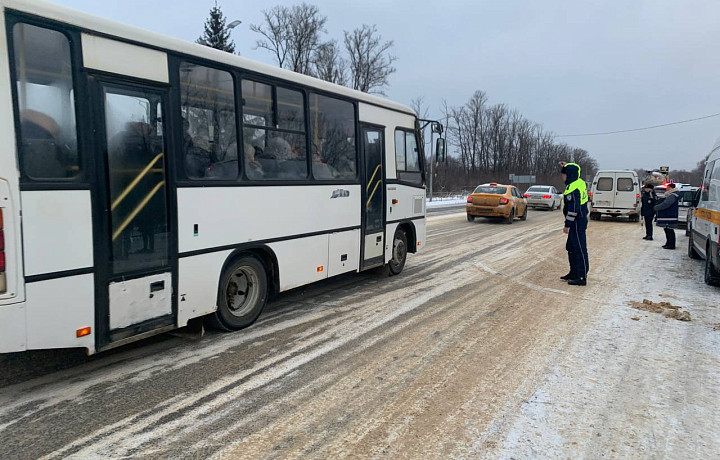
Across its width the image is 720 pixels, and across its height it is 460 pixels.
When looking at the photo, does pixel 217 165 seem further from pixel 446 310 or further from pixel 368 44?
pixel 368 44

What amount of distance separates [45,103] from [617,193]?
2267cm

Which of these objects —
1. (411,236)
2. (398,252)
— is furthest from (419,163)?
(398,252)

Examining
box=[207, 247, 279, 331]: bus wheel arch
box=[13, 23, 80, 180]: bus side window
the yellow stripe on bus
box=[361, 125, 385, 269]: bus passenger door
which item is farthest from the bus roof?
the yellow stripe on bus

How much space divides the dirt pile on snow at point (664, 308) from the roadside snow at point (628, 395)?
0.14 m

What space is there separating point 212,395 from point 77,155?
2254mm

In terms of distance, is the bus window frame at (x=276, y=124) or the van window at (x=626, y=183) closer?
the bus window frame at (x=276, y=124)

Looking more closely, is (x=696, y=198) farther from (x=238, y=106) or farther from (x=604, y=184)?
(x=604, y=184)

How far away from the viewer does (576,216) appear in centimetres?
855

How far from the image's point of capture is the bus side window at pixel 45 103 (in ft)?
12.3

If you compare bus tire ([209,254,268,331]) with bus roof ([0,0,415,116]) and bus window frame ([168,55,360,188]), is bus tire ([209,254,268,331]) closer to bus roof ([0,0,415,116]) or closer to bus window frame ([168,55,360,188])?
bus window frame ([168,55,360,188])

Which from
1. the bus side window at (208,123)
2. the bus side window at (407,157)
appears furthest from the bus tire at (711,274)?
the bus side window at (208,123)

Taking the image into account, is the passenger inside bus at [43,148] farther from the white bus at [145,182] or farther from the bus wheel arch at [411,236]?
the bus wheel arch at [411,236]

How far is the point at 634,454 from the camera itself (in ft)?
10.9

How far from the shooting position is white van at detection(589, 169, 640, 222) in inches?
854
